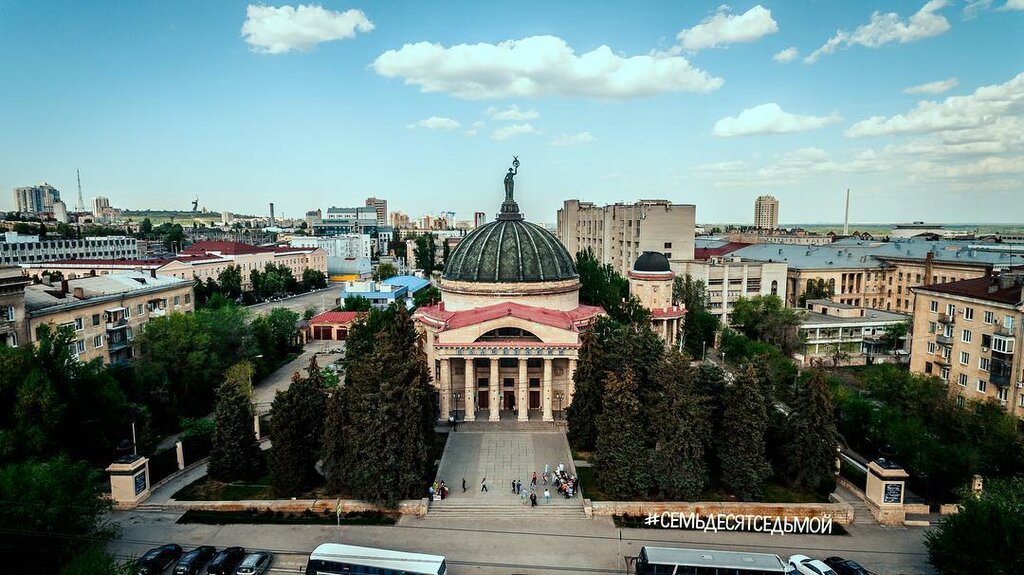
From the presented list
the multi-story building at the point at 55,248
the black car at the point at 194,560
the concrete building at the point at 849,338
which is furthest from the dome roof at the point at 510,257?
the multi-story building at the point at 55,248

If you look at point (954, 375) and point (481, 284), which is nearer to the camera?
point (954, 375)

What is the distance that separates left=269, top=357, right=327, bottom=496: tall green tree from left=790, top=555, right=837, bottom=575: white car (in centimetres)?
2337

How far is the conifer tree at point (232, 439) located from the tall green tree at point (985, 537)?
33516 mm

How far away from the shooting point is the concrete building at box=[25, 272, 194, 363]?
44.2 m

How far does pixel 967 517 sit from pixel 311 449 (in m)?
30.0

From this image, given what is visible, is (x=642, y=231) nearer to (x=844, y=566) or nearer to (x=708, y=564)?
(x=844, y=566)

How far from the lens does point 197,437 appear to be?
3775cm

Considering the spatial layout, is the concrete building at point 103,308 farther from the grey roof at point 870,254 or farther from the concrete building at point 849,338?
the grey roof at point 870,254

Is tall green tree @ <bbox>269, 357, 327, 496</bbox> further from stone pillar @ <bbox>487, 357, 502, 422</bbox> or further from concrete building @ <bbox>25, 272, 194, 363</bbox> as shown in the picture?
concrete building @ <bbox>25, 272, 194, 363</bbox>

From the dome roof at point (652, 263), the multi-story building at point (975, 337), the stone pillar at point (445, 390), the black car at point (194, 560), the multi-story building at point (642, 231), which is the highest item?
the multi-story building at point (642, 231)

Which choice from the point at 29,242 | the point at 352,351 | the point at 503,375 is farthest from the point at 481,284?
the point at 29,242

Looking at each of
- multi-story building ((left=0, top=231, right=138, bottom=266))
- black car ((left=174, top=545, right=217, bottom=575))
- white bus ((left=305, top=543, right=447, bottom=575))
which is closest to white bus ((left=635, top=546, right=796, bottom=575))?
white bus ((left=305, top=543, right=447, bottom=575))

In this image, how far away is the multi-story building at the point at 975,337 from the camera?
130 ft

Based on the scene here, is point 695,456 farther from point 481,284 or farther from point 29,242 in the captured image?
point 29,242
